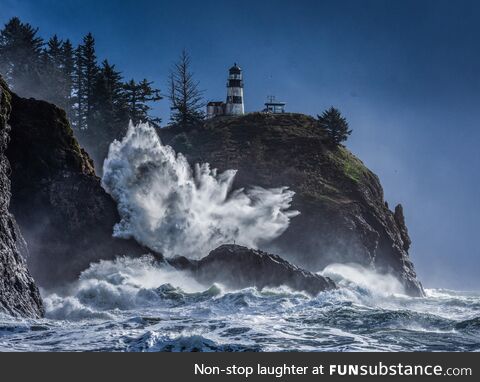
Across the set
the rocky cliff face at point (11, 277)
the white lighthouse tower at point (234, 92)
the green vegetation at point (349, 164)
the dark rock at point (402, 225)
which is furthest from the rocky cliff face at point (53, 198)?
the white lighthouse tower at point (234, 92)

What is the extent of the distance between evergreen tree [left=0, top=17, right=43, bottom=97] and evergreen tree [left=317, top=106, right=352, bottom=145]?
95.1ft

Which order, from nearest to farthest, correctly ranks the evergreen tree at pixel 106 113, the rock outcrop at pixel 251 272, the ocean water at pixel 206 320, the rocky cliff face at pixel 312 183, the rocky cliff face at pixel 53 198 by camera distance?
1. the ocean water at pixel 206 320
2. the rocky cliff face at pixel 53 198
3. the rock outcrop at pixel 251 272
4. the rocky cliff face at pixel 312 183
5. the evergreen tree at pixel 106 113

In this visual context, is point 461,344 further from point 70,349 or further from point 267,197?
point 267,197

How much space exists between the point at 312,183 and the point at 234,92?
21.1 m

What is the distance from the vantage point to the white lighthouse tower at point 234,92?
272ft

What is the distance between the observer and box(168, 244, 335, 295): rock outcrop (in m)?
44.1

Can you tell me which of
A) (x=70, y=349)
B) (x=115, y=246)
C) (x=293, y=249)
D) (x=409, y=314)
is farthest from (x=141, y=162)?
(x=70, y=349)

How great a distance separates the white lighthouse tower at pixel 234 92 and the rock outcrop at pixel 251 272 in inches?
1554

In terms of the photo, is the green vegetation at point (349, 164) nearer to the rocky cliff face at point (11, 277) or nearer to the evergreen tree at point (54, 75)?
the evergreen tree at point (54, 75)

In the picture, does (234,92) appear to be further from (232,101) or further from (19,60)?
(19,60)

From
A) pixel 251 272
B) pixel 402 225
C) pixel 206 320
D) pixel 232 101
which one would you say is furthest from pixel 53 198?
pixel 232 101
